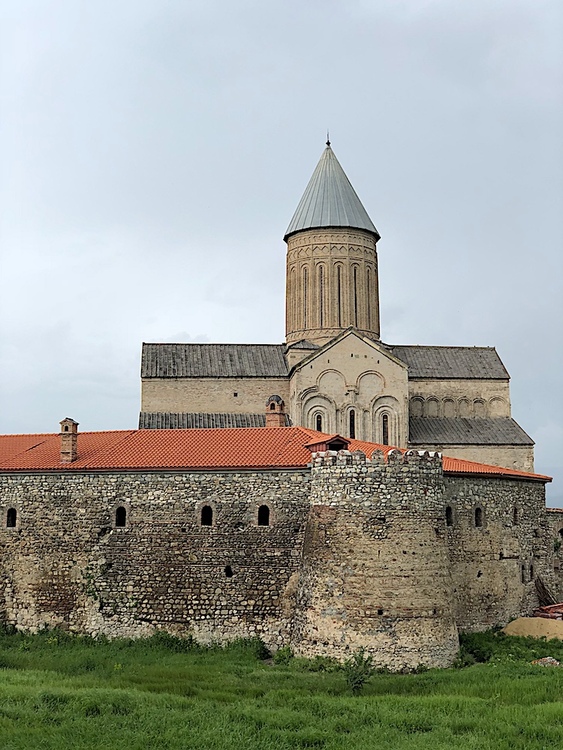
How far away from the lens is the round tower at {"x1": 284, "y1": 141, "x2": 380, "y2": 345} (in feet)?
124

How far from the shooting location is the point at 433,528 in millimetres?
18750

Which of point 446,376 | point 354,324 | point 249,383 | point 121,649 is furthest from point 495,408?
point 121,649

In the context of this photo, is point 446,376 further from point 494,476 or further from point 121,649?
point 121,649

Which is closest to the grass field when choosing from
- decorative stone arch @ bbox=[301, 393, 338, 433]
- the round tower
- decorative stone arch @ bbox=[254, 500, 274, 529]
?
decorative stone arch @ bbox=[254, 500, 274, 529]

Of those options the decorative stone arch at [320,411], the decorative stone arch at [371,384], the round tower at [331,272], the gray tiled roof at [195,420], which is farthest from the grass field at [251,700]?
the round tower at [331,272]

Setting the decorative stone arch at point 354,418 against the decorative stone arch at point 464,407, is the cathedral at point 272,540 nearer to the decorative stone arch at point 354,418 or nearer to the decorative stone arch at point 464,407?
the decorative stone arch at point 354,418

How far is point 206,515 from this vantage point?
66.7ft

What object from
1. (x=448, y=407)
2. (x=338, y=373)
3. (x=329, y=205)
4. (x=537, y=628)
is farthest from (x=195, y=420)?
(x=537, y=628)

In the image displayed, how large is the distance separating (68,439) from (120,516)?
7.20ft

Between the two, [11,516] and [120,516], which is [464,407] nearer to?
[120,516]

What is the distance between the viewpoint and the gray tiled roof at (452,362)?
37812 millimetres

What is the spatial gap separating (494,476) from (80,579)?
980cm

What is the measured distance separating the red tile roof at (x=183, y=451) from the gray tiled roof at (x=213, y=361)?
39.9 feet

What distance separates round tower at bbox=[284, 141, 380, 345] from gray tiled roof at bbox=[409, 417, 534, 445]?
180 inches
